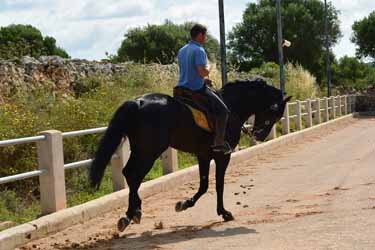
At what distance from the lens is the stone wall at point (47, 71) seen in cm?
1753

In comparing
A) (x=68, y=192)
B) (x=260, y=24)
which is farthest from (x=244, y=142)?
(x=260, y=24)

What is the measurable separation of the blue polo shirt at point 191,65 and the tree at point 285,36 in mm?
61965

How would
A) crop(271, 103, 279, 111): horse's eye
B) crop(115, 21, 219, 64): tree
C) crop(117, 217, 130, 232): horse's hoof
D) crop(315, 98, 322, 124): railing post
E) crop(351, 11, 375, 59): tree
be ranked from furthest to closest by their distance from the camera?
1. crop(351, 11, 375, 59): tree
2. crop(115, 21, 219, 64): tree
3. crop(315, 98, 322, 124): railing post
4. crop(271, 103, 279, 111): horse's eye
5. crop(117, 217, 130, 232): horse's hoof

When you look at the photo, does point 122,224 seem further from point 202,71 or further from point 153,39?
point 153,39

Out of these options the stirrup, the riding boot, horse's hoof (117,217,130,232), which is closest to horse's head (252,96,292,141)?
the stirrup

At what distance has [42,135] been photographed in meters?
9.75

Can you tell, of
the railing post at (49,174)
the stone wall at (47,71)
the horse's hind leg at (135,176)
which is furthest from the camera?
the stone wall at (47,71)

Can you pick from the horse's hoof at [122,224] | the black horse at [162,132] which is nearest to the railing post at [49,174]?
the black horse at [162,132]

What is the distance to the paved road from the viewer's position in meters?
7.95

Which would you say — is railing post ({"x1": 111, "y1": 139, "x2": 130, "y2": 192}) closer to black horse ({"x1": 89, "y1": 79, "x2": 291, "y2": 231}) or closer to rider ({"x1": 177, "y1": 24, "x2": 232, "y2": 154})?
black horse ({"x1": 89, "y1": 79, "x2": 291, "y2": 231})

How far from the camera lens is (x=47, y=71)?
66.8 ft

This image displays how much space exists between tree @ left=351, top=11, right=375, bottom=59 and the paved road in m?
60.8

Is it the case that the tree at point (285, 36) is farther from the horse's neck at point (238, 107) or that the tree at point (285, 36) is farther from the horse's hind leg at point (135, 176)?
the horse's hind leg at point (135, 176)

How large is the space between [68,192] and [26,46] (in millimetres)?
11110
